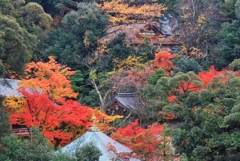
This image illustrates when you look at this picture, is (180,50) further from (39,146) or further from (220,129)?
(39,146)

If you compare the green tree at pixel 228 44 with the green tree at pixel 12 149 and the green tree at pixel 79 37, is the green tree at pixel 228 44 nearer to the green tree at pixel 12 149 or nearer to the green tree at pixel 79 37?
the green tree at pixel 79 37

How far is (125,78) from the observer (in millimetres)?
28328

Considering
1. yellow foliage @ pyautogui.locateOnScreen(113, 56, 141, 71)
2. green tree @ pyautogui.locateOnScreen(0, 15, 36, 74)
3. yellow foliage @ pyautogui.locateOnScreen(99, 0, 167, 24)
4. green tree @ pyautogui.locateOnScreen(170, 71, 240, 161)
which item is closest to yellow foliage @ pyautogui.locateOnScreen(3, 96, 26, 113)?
green tree @ pyautogui.locateOnScreen(0, 15, 36, 74)

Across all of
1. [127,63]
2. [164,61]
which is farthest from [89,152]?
[127,63]

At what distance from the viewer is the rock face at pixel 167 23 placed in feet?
123

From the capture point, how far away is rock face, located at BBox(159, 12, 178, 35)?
123 feet

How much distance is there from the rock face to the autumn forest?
0.36ft

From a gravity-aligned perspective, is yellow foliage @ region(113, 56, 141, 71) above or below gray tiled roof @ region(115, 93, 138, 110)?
above

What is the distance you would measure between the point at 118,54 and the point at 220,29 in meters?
7.93

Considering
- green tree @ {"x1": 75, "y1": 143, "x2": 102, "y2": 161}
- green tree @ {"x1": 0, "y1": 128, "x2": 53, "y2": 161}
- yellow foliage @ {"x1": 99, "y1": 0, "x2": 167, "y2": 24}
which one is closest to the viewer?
green tree @ {"x1": 0, "y1": 128, "x2": 53, "y2": 161}

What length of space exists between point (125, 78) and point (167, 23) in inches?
463

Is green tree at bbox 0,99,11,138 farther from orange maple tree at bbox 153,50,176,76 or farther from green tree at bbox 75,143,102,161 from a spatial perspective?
orange maple tree at bbox 153,50,176,76

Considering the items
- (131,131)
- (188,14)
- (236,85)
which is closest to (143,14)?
(188,14)

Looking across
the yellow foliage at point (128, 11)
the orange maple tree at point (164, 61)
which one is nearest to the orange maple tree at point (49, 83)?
the orange maple tree at point (164, 61)
